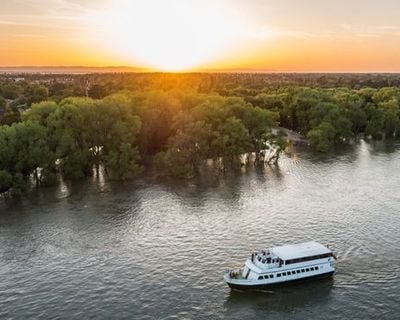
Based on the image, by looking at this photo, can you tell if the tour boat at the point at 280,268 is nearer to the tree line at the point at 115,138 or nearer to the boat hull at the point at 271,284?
the boat hull at the point at 271,284

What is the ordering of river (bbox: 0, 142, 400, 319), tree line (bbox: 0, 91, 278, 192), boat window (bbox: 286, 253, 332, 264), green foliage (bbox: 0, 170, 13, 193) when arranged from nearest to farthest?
river (bbox: 0, 142, 400, 319)
boat window (bbox: 286, 253, 332, 264)
green foliage (bbox: 0, 170, 13, 193)
tree line (bbox: 0, 91, 278, 192)

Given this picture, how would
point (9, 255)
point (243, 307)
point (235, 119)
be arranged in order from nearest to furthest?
point (243, 307) → point (9, 255) → point (235, 119)

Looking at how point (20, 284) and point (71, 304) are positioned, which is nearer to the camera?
point (71, 304)

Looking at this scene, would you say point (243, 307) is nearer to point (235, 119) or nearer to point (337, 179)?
point (337, 179)

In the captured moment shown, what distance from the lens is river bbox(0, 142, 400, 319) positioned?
51.8 m

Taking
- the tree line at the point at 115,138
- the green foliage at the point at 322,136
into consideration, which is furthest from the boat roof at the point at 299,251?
the green foliage at the point at 322,136

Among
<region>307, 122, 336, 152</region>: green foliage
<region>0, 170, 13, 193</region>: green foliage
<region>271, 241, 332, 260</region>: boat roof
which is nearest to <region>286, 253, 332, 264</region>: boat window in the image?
<region>271, 241, 332, 260</region>: boat roof

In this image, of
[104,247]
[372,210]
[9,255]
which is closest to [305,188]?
[372,210]

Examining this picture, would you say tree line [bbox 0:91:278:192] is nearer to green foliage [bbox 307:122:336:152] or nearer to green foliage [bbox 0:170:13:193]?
green foliage [bbox 0:170:13:193]

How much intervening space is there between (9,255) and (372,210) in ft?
184

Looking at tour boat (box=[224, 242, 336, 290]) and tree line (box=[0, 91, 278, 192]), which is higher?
tree line (box=[0, 91, 278, 192])

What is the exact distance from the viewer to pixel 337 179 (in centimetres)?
10275

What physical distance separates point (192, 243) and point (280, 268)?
15864mm

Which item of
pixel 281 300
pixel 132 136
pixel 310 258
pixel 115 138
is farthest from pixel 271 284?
pixel 132 136
